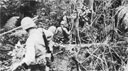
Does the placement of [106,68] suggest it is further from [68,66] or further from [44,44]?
[44,44]

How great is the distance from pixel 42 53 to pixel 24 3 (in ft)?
8.44

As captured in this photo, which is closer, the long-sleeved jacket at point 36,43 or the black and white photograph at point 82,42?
the long-sleeved jacket at point 36,43

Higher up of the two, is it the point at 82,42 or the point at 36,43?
the point at 82,42

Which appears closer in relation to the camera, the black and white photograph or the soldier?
the soldier

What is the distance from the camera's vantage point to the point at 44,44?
2.91 metres

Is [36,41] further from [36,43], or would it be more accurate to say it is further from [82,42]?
[82,42]

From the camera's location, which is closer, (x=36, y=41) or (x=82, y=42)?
(x=36, y=41)

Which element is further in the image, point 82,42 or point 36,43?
point 82,42

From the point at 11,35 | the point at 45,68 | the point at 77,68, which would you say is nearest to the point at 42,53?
the point at 45,68

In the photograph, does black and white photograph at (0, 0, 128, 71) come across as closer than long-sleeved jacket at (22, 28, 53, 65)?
No

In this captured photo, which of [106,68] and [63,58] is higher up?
[63,58]

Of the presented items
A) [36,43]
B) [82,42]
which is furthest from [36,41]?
[82,42]

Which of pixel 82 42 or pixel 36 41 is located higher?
pixel 82 42

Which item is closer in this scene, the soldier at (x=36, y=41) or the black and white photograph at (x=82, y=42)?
the soldier at (x=36, y=41)
